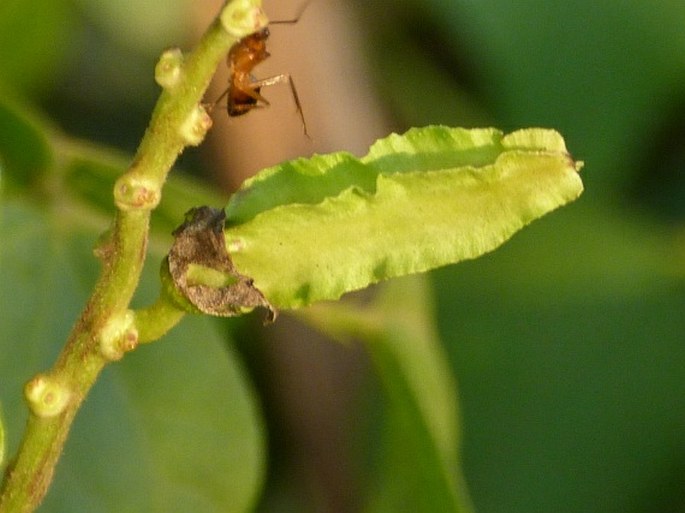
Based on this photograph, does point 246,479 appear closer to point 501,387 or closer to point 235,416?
point 235,416

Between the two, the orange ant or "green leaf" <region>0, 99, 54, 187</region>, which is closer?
the orange ant

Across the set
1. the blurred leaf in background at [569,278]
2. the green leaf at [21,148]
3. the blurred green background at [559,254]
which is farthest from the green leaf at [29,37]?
the blurred leaf in background at [569,278]

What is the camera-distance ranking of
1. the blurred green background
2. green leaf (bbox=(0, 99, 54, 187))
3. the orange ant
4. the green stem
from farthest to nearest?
the blurred green background < green leaf (bbox=(0, 99, 54, 187)) < the orange ant < the green stem

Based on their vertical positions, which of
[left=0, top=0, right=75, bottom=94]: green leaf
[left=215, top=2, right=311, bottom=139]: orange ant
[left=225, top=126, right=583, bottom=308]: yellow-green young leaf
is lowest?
[left=0, top=0, right=75, bottom=94]: green leaf

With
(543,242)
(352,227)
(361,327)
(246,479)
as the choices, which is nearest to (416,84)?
(543,242)

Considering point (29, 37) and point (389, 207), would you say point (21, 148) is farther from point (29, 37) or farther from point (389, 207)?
point (389, 207)

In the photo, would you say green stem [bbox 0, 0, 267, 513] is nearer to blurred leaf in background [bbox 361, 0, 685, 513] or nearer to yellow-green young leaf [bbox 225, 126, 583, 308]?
yellow-green young leaf [bbox 225, 126, 583, 308]

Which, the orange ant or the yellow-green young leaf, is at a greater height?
the yellow-green young leaf

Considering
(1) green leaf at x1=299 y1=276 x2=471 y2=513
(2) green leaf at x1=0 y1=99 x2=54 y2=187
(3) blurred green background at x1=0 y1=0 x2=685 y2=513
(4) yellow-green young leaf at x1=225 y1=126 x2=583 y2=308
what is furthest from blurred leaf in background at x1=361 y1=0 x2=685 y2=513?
(4) yellow-green young leaf at x1=225 y1=126 x2=583 y2=308

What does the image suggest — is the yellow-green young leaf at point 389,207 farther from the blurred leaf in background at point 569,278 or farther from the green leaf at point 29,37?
the blurred leaf in background at point 569,278
